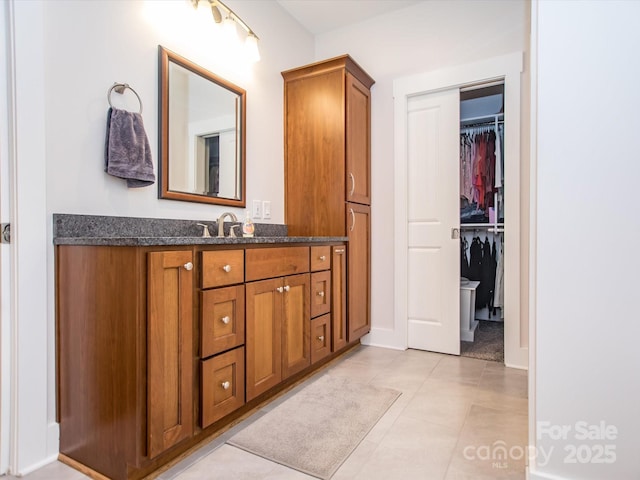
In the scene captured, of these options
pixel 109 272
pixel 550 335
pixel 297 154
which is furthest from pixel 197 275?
pixel 297 154

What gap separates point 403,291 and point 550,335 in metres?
1.68

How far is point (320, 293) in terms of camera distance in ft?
7.52

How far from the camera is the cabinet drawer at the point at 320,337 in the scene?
2.18m

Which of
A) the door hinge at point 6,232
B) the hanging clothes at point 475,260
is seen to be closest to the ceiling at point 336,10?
the hanging clothes at point 475,260

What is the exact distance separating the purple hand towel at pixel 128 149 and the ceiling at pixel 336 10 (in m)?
1.83

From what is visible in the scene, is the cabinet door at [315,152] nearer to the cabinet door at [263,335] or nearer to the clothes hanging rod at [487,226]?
the cabinet door at [263,335]

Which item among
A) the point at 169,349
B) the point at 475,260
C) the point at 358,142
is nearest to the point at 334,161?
the point at 358,142

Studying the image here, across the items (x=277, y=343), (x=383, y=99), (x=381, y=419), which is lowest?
(x=381, y=419)

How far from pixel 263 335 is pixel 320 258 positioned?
2.33 ft

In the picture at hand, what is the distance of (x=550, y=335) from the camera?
119 cm

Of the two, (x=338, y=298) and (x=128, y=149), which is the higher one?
(x=128, y=149)

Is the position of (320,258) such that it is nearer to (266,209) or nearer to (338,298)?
(338,298)

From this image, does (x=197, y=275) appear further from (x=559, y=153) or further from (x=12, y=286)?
(x=559, y=153)

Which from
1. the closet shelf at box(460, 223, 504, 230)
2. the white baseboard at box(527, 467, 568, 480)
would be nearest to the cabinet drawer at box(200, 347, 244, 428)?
the white baseboard at box(527, 467, 568, 480)
